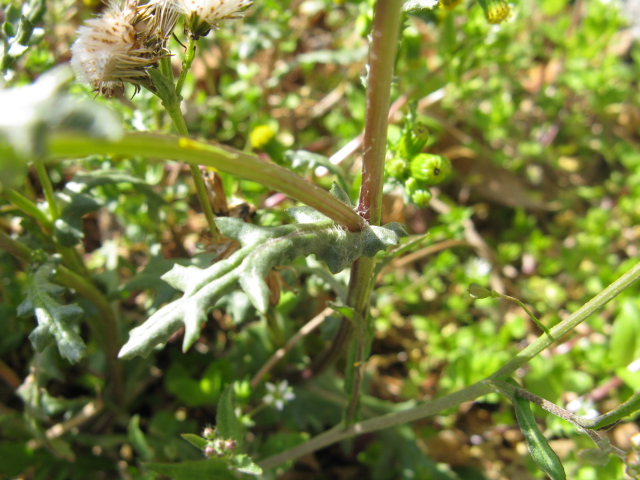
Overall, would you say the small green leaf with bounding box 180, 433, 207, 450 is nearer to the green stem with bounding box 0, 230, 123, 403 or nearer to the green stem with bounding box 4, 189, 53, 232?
the green stem with bounding box 0, 230, 123, 403

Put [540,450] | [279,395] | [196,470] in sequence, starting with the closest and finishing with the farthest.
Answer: [540,450] < [196,470] < [279,395]

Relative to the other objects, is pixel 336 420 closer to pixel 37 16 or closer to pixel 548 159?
pixel 37 16

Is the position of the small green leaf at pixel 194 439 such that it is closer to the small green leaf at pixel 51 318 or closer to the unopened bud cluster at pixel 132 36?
the small green leaf at pixel 51 318

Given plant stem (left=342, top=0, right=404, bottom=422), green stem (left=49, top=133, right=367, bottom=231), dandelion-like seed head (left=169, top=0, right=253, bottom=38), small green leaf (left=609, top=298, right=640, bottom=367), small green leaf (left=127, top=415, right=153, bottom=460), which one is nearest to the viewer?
green stem (left=49, top=133, right=367, bottom=231)

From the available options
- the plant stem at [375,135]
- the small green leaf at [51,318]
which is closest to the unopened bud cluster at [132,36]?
the plant stem at [375,135]

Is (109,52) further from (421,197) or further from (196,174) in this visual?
(421,197)

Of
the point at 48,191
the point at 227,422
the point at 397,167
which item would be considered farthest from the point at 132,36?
the point at 227,422

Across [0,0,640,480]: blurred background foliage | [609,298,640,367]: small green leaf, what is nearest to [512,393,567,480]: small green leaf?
[0,0,640,480]: blurred background foliage
